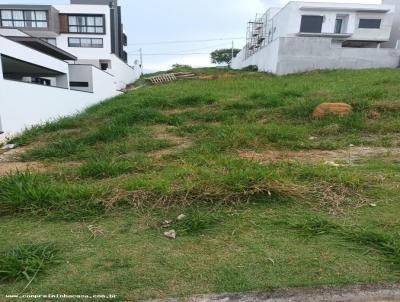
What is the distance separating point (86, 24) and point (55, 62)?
63.8 feet

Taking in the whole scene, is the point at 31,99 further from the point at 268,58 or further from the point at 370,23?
the point at 370,23

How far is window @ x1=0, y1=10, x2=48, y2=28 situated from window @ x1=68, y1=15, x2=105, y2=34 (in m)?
2.55

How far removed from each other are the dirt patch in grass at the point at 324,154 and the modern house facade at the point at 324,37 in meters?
15.6

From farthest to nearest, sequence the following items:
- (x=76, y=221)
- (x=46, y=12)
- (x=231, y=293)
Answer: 1. (x=46, y=12)
2. (x=76, y=221)
3. (x=231, y=293)

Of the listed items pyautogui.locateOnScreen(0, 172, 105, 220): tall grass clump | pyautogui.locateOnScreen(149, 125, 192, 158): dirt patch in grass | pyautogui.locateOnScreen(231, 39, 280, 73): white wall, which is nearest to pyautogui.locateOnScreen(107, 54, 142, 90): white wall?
pyautogui.locateOnScreen(231, 39, 280, 73): white wall

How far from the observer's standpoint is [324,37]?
25297 millimetres

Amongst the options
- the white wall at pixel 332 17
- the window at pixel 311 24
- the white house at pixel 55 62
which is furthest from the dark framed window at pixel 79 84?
the window at pixel 311 24

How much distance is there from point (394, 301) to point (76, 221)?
242cm

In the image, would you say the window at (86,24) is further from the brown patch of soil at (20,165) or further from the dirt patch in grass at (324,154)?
the dirt patch in grass at (324,154)

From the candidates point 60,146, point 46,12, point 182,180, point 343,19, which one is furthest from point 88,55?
point 182,180

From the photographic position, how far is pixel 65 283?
1841mm

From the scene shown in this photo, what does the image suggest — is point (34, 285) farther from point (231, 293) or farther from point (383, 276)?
point (383, 276)

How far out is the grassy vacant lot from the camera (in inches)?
74.7

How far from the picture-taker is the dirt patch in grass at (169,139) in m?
4.87
